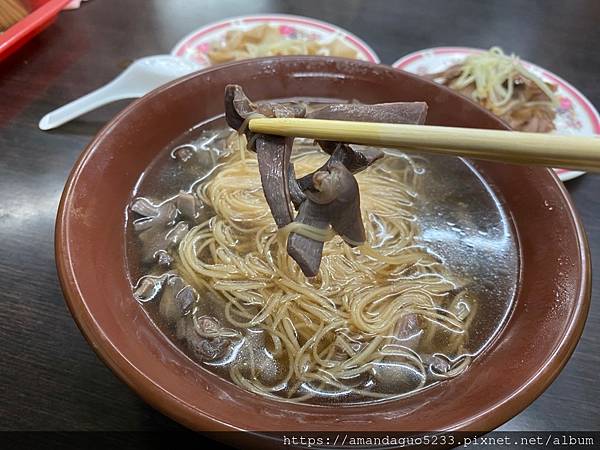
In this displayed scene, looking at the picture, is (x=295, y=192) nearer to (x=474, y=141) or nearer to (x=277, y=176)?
(x=277, y=176)

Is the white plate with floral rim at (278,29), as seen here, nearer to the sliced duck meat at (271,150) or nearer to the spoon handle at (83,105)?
the spoon handle at (83,105)

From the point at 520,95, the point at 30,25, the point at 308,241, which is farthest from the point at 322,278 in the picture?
the point at 30,25

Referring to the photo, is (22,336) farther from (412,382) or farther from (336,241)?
(412,382)

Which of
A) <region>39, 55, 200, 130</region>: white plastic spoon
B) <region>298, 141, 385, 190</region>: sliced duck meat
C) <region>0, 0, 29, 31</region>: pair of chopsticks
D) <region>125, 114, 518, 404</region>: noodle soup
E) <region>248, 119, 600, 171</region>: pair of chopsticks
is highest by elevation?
<region>248, 119, 600, 171</region>: pair of chopsticks

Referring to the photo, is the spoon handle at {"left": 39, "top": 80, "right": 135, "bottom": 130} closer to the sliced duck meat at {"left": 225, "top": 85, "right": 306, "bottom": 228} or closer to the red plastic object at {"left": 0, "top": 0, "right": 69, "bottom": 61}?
the red plastic object at {"left": 0, "top": 0, "right": 69, "bottom": 61}

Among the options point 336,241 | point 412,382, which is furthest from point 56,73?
point 412,382

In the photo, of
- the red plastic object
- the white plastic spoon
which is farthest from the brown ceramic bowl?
the red plastic object
